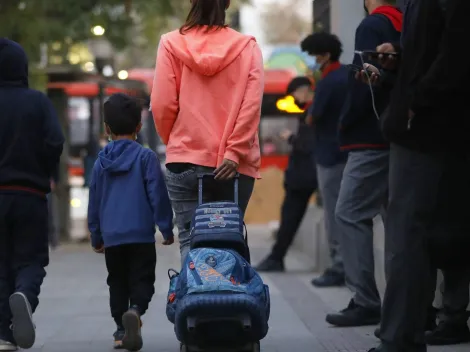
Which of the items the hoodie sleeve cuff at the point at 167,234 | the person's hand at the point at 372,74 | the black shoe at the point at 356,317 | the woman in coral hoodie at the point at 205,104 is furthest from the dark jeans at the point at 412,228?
the black shoe at the point at 356,317

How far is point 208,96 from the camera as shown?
6461mm

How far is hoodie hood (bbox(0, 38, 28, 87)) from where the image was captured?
23.6 feet

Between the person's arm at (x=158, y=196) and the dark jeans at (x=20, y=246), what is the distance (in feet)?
2.42

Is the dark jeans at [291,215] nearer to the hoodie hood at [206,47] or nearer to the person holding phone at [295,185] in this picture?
the person holding phone at [295,185]

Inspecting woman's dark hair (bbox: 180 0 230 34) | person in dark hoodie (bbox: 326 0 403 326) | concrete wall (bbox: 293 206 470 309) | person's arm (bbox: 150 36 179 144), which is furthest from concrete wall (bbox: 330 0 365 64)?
person's arm (bbox: 150 36 179 144)

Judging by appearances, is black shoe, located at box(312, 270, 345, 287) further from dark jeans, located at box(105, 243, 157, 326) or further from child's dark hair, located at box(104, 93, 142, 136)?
child's dark hair, located at box(104, 93, 142, 136)

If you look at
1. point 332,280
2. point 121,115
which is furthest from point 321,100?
point 121,115

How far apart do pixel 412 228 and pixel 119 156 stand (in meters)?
2.19

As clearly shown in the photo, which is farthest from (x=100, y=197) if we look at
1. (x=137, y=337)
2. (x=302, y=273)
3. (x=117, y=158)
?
(x=302, y=273)

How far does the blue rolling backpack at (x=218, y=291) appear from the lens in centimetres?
579

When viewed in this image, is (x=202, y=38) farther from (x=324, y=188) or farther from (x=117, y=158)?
(x=324, y=188)

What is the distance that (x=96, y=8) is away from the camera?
16250mm

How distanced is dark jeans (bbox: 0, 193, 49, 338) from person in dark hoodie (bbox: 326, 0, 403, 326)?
1.90 metres

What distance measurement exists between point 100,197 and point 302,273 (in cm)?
529
